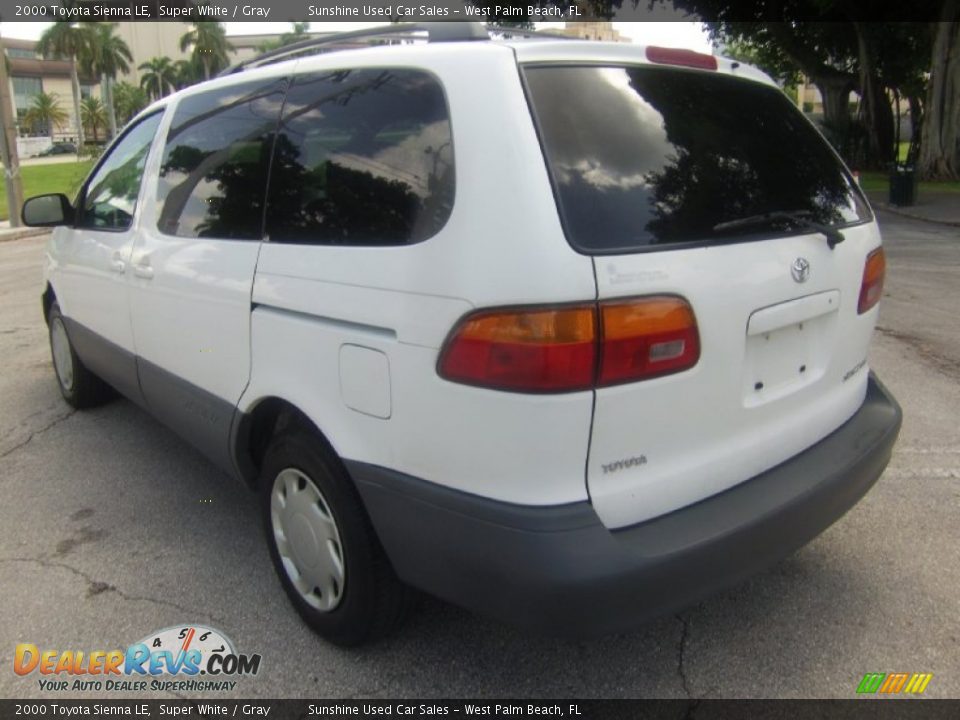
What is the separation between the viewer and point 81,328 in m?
4.45

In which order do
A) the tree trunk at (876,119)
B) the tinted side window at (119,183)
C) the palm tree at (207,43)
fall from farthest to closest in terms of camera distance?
the palm tree at (207,43), the tree trunk at (876,119), the tinted side window at (119,183)

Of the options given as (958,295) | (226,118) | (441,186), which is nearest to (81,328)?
(226,118)

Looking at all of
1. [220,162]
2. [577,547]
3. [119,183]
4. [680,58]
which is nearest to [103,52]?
[119,183]

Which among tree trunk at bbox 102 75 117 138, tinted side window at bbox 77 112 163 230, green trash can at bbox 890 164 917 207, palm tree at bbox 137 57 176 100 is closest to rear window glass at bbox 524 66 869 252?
tinted side window at bbox 77 112 163 230

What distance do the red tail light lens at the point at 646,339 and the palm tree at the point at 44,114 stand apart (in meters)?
118

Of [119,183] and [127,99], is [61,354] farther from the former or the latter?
[127,99]

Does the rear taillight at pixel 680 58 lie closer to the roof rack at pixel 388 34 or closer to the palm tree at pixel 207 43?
the roof rack at pixel 388 34

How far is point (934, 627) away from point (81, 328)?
434cm

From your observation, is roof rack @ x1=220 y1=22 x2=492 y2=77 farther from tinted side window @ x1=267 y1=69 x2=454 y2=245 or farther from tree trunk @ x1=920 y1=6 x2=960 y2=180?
tree trunk @ x1=920 y1=6 x2=960 y2=180

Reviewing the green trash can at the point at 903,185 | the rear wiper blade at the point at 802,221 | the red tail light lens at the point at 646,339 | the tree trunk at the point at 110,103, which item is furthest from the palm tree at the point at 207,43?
the red tail light lens at the point at 646,339

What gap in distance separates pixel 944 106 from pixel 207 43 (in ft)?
254

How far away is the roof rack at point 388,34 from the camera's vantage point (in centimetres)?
236

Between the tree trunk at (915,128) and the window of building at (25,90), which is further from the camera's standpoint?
the window of building at (25,90)

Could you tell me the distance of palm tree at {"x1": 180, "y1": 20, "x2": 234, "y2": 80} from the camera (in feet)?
271
